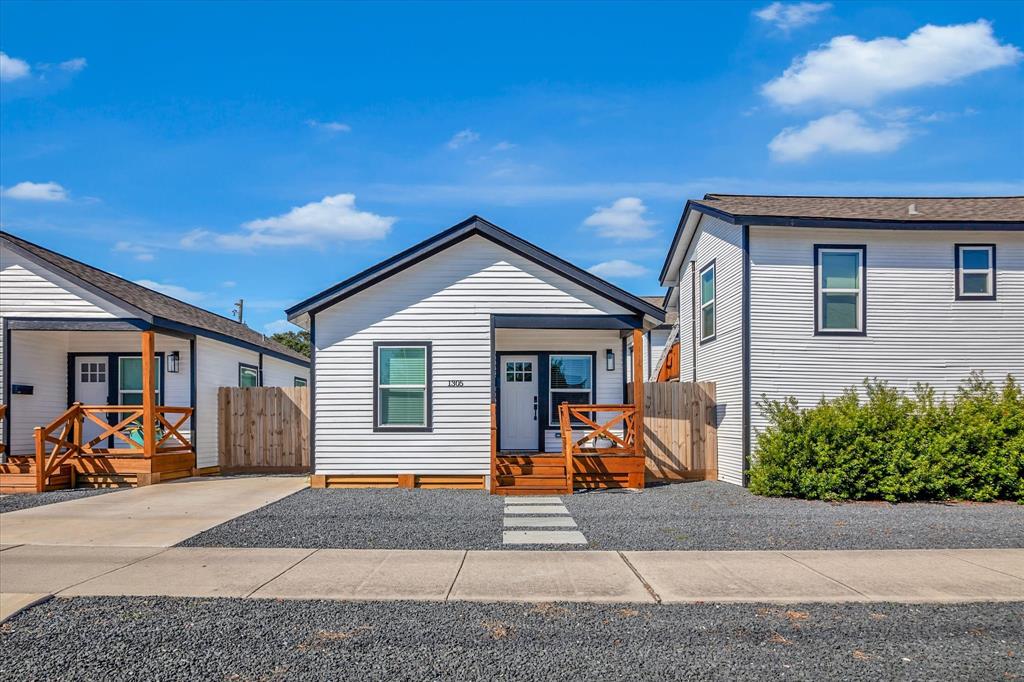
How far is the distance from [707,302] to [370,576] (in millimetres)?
10597

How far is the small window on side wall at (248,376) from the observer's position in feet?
59.9

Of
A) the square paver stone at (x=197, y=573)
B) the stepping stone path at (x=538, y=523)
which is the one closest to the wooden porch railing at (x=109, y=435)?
the square paver stone at (x=197, y=573)

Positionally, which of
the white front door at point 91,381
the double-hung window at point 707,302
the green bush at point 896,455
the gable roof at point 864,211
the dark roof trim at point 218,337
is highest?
the gable roof at point 864,211

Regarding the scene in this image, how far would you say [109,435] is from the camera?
46.2ft

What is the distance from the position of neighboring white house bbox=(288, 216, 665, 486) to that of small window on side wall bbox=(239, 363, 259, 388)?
19.3 feet

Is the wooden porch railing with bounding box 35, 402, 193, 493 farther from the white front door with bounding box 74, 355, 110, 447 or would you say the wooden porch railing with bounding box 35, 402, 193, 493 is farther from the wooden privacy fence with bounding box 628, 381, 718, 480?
the wooden privacy fence with bounding box 628, 381, 718, 480

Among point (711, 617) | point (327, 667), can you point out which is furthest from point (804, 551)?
point (327, 667)

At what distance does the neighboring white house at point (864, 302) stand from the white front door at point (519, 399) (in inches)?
154

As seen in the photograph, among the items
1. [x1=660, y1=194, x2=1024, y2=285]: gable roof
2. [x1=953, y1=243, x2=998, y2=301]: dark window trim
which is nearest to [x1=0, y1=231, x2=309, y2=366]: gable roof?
[x1=660, y1=194, x2=1024, y2=285]: gable roof

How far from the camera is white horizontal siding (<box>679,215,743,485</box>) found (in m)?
13.3

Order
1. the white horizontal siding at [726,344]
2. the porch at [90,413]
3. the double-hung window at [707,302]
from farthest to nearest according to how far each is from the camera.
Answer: the double-hung window at [707,302] → the porch at [90,413] → the white horizontal siding at [726,344]

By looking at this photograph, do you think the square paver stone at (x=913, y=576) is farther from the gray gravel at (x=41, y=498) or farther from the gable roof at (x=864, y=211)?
the gray gravel at (x=41, y=498)

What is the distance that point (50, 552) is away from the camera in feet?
25.9

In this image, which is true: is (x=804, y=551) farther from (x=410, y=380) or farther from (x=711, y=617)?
(x=410, y=380)
